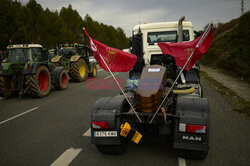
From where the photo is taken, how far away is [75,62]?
12820 millimetres

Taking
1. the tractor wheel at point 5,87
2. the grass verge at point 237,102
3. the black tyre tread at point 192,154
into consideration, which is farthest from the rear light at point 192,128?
the tractor wheel at point 5,87

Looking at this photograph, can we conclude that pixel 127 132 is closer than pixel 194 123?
No

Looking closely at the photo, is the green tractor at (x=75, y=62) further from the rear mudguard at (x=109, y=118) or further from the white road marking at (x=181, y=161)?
the white road marking at (x=181, y=161)

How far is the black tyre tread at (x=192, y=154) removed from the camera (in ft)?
10.3

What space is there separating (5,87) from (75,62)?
4.85 m

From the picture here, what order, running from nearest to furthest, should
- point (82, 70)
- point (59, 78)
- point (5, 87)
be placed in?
point (5, 87) < point (59, 78) < point (82, 70)

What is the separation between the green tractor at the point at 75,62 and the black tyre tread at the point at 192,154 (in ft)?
34.6

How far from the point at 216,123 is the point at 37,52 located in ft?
27.2

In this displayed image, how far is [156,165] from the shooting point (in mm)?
3146

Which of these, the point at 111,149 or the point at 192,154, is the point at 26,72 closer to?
the point at 111,149

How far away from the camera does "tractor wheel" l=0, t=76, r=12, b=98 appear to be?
857cm

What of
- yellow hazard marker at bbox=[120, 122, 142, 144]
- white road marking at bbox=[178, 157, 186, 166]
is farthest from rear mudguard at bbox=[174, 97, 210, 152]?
yellow hazard marker at bbox=[120, 122, 142, 144]

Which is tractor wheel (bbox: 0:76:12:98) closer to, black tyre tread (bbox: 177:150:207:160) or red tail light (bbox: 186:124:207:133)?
black tyre tread (bbox: 177:150:207:160)

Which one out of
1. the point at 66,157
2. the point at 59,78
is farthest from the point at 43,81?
the point at 66,157
